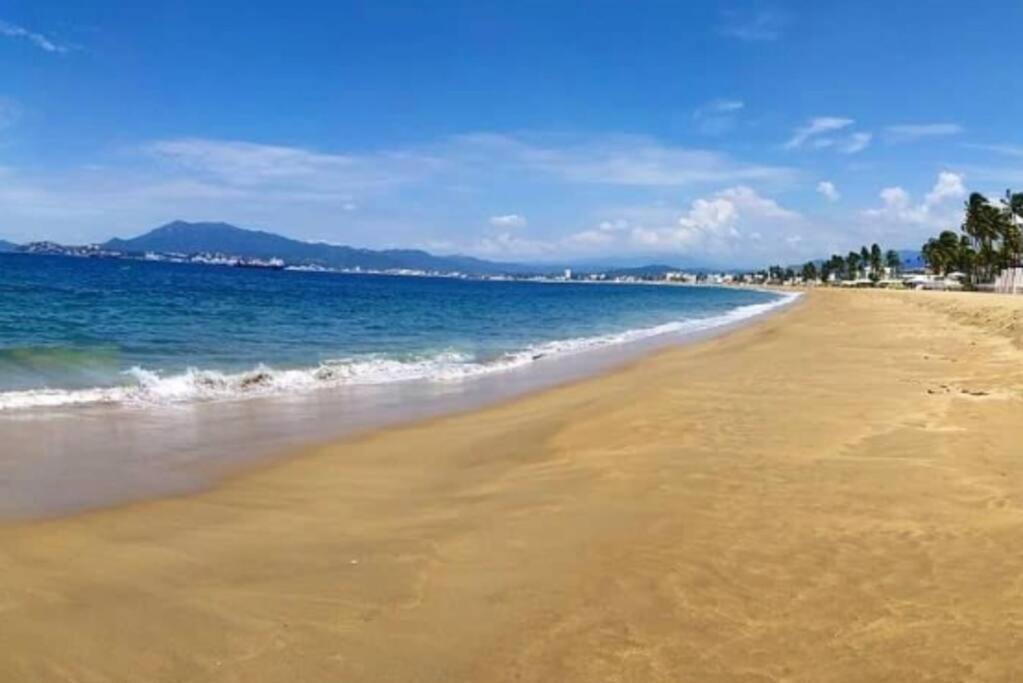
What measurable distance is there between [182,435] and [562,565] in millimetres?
7098

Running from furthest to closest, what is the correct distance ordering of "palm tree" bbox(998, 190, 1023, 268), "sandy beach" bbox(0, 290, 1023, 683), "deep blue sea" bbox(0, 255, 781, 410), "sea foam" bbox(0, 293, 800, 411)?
"palm tree" bbox(998, 190, 1023, 268) → "deep blue sea" bbox(0, 255, 781, 410) → "sea foam" bbox(0, 293, 800, 411) → "sandy beach" bbox(0, 290, 1023, 683)

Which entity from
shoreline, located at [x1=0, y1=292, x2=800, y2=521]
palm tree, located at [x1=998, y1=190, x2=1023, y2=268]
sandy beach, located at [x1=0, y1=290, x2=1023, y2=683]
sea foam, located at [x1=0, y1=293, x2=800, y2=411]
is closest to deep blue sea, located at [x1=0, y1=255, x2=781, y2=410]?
sea foam, located at [x1=0, y1=293, x2=800, y2=411]

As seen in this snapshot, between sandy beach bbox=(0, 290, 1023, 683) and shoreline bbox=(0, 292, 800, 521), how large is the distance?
60 centimetres

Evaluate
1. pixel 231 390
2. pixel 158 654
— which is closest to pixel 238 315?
pixel 231 390

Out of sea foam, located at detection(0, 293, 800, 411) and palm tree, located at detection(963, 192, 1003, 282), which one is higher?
palm tree, located at detection(963, 192, 1003, 282)

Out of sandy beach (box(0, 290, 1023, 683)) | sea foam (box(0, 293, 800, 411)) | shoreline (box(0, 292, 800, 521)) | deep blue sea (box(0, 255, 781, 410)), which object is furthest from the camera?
deep blue sea (box(0, 255, 781, 410))

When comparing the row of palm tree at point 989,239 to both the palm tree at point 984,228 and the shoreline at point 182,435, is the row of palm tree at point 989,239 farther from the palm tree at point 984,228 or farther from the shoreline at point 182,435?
the shoreline at point 182,435

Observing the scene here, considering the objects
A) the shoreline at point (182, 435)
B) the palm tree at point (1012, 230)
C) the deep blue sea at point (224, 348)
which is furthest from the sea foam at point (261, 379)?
the palm tree at point (1012, 230)

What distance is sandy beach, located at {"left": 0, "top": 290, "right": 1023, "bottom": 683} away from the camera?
4.33 m

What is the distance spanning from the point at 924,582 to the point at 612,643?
220 centimetres

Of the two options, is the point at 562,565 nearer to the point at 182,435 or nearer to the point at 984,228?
the point at 182,435

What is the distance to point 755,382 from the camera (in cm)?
1630

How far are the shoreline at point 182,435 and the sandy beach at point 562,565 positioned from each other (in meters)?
0.60

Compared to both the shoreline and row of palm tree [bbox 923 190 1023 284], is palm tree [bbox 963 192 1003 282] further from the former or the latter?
the shoreline
